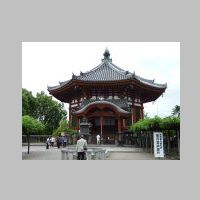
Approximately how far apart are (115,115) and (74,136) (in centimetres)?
516

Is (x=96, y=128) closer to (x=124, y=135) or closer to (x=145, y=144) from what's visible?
(x=124, y=135)

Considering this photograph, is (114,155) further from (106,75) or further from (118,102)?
(106,75)

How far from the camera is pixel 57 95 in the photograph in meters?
46.2

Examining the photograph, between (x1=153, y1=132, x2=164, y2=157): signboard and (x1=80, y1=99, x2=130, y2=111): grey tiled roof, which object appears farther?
(x1=80, y1=99, x2=130, y2=111): grey tiled roof

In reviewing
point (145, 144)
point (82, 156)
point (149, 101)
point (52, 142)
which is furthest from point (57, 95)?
point (82, 156)

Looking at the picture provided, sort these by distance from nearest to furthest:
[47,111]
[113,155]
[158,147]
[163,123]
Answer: [158,147] → [163,123] → [113,155] → [47,111]

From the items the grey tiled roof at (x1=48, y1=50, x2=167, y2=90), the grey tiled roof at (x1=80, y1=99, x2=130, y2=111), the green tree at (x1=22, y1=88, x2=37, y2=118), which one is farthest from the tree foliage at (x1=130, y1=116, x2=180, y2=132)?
the green tree at (x1=22, y1=88, x2=37, y2=118)

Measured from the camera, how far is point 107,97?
137 feet

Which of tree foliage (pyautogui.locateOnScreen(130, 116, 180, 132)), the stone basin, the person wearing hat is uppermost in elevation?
tree foliage (pyautogui.locateOnScreen(130, 116, 180, 132))

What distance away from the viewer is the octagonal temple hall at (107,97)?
38094 millimetres

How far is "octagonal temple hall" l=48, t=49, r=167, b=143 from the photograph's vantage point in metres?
38.1

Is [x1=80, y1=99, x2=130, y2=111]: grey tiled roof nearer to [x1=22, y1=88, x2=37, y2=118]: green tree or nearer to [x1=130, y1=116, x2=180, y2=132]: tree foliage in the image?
[x1=130, y1=116, x2=180, y2=132]: tree foliage

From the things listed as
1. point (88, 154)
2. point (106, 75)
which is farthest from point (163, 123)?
point (106, 75)

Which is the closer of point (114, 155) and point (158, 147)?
point (158, 147)
